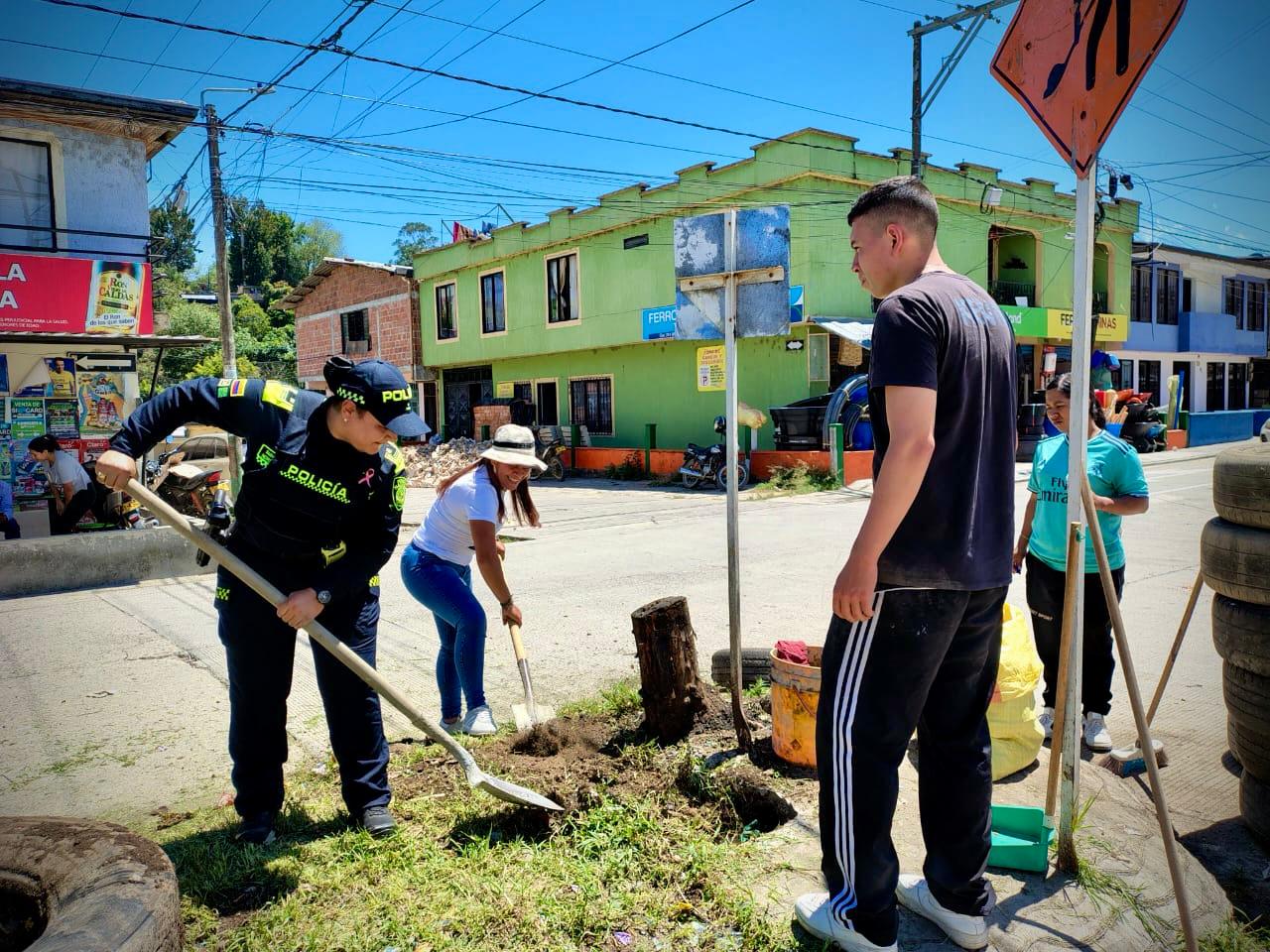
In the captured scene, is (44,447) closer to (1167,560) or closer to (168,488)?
(168,488)

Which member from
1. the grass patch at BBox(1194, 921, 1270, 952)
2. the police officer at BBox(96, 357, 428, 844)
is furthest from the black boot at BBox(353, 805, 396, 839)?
the grass patch at BBox(1194, 921, 1270, 952)

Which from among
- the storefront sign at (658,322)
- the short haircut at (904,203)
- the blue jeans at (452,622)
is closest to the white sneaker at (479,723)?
the blue jeans at (452,622)

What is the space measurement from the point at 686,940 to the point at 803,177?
17.0 m

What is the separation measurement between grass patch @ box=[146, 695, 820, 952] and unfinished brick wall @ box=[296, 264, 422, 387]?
26.3 meters

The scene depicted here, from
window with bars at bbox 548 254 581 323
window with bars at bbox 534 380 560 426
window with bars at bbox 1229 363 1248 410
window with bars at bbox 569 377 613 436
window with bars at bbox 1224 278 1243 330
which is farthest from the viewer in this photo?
window with bars at bbox 1229 363 1248 410

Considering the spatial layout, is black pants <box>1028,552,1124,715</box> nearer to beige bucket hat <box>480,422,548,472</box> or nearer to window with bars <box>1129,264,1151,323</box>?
beige bucket hat <box>480,422,548,472</box>

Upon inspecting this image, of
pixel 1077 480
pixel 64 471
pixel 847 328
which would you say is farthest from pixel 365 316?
pixel 1077 480

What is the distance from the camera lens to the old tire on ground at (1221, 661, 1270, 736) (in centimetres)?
285

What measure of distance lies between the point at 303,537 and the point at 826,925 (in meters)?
2.24

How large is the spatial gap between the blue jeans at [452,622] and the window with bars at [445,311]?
24.2 meters

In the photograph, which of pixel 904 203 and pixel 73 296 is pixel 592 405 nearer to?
pixel 73 296

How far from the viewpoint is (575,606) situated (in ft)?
23.0

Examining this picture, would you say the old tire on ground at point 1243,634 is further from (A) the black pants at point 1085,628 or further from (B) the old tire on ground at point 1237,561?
(A) the black pants at point 1085,628

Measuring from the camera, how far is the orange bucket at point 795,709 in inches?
132
